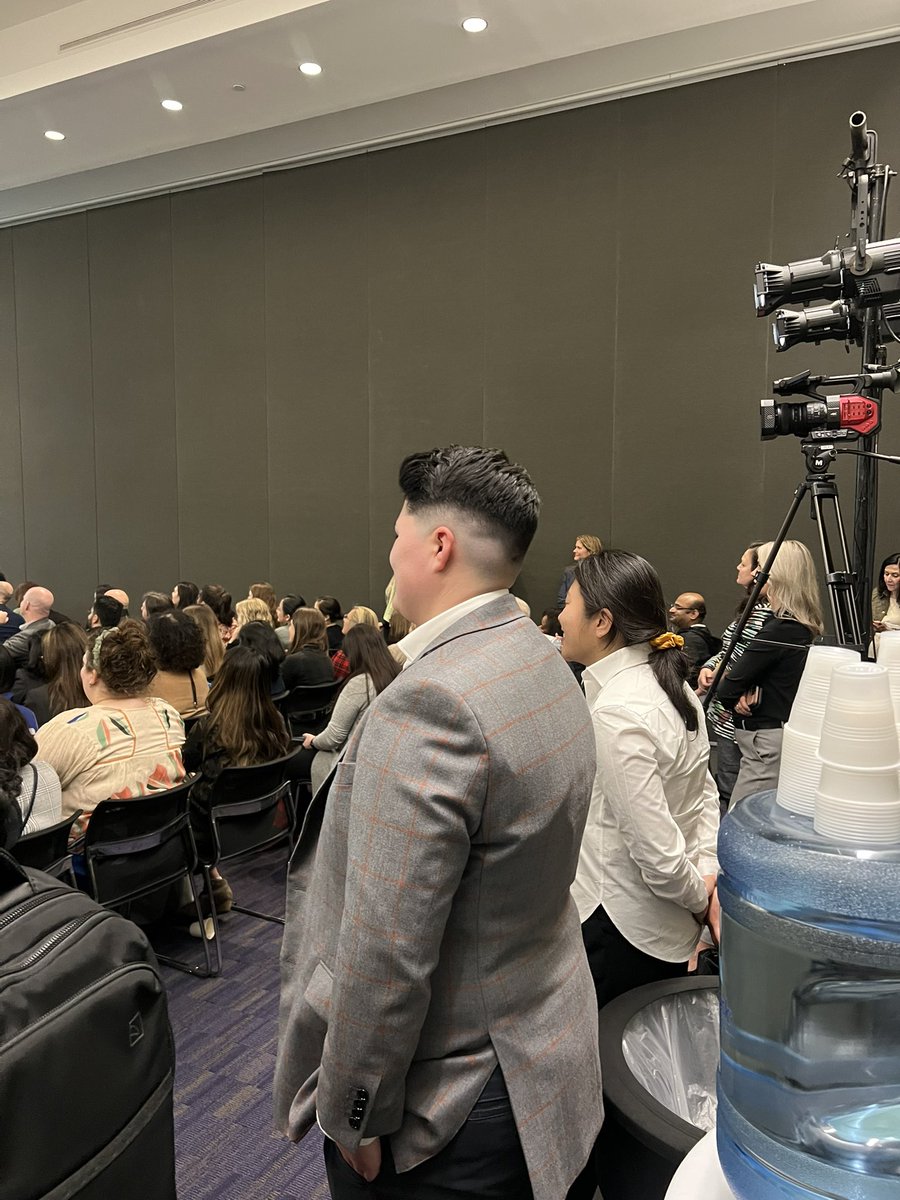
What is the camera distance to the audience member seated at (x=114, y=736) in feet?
9.32

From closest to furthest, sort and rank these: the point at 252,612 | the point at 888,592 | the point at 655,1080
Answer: the point at 655,1080 → the point at 888,592 → the point at 252,612

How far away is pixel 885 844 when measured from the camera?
→ 52 cm

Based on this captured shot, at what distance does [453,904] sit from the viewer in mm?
1079

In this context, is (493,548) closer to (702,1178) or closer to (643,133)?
(702,1178)

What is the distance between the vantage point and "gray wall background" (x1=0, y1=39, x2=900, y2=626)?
265 inches

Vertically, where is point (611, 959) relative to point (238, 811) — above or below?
above

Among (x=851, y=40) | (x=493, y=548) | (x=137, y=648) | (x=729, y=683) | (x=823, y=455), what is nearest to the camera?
(x=493, y=548)

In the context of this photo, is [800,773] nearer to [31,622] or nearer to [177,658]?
[177,658]

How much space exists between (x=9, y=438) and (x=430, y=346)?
6.00 meters

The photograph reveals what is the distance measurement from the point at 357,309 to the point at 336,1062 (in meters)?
8.17

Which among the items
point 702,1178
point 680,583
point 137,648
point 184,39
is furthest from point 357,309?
point 702,1178

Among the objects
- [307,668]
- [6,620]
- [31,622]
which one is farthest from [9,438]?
[307,668]

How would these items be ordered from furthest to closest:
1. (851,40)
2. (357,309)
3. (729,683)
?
(357,309) < (851,40) < (729,683)

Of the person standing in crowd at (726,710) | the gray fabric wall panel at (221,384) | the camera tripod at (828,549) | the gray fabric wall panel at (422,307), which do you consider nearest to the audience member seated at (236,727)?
the person standing in crowd at (726,710)
